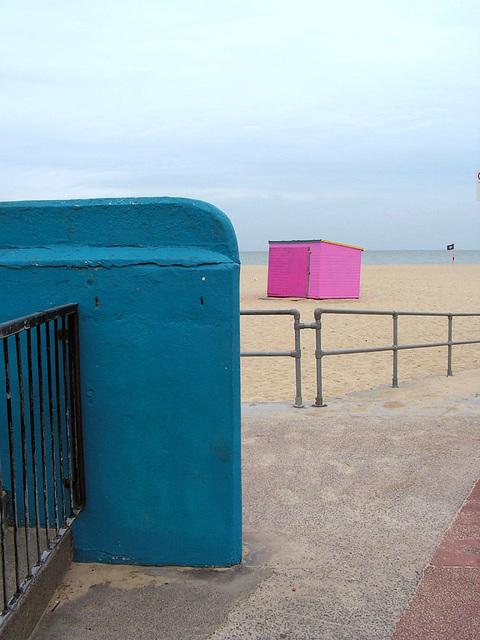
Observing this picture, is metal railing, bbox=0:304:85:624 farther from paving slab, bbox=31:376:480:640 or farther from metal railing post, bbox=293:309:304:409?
metal railing post, bbox=293:309:304:409

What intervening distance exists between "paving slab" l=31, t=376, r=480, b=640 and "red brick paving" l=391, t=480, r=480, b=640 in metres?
0.05

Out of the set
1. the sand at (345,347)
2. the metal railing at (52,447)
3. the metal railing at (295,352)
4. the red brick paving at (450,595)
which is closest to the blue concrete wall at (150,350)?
the metal railing at (52,447)

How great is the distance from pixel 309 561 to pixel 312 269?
19152 millimetres

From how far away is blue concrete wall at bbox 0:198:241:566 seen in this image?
257 centimetres

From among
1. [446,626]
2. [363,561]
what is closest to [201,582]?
[363,561]

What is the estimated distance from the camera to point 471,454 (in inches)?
164

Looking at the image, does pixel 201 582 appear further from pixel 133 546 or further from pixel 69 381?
pixel 69 381

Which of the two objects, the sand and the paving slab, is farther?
the sand

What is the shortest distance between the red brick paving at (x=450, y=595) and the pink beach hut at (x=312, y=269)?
18726 millimetres

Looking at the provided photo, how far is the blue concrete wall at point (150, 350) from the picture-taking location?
257 cm

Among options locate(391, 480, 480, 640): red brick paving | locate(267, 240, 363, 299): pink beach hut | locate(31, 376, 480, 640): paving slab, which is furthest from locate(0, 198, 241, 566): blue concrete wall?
locate(267, 240, 363, 299): pink beach hut

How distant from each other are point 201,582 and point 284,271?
19.9 metres

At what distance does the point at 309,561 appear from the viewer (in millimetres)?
2723

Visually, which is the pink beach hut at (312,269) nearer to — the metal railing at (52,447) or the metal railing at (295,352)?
the metal railing at (295,352)
